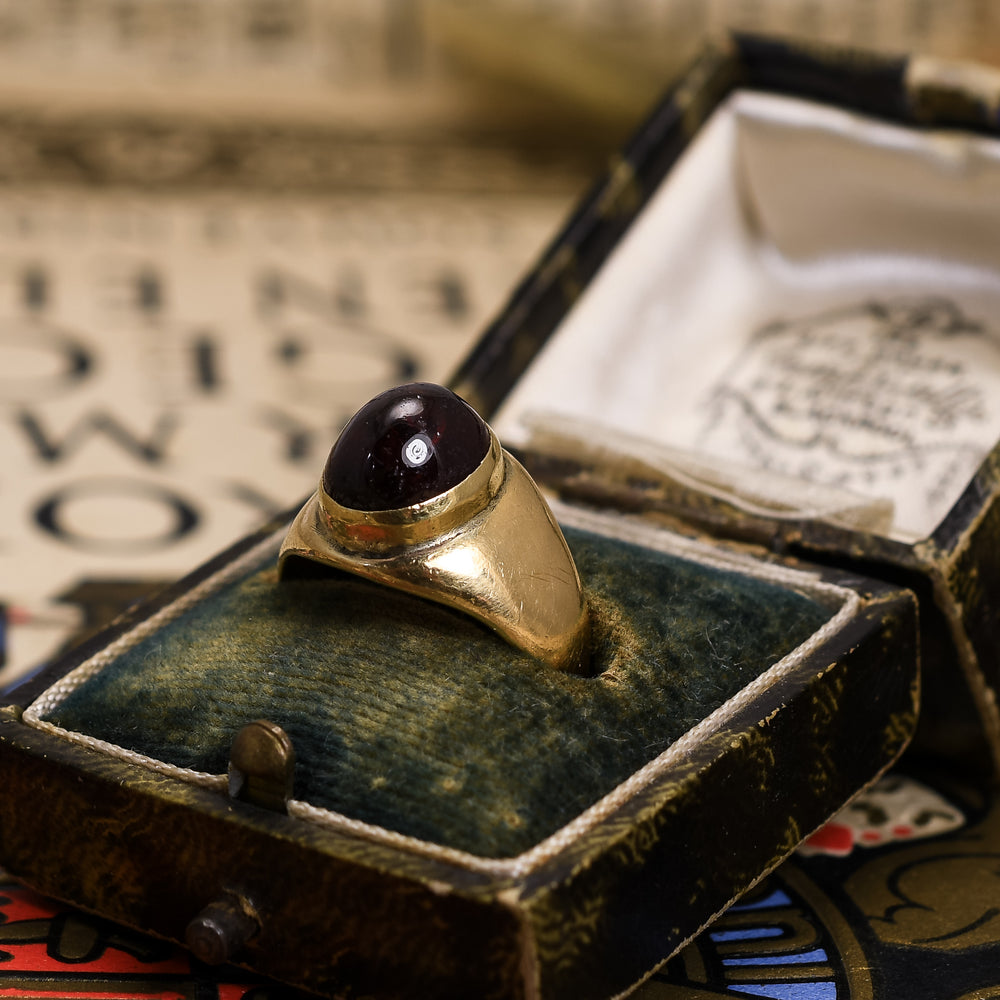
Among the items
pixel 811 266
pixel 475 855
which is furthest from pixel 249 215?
pixel 475 855

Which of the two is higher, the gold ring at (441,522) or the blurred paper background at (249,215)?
the gold ring at (441,522)

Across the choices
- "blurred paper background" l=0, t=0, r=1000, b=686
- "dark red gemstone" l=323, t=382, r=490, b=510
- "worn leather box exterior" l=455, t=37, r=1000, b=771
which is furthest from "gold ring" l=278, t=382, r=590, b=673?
"blurred paper background" l=0, t=0, r=1000, b=686

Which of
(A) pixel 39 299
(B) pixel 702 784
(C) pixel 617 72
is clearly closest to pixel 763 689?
(B) pixel 702 784

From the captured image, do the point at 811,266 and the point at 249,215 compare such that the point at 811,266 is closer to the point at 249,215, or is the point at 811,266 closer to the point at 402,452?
the point at 402,452

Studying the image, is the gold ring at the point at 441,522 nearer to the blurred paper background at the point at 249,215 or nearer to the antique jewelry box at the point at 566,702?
the antique jewelry box at the point at 566,702

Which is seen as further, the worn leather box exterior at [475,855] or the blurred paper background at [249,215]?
the blurred paper background at [249,215]

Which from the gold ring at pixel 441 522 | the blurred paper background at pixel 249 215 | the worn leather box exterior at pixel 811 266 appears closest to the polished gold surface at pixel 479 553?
the gold ring at pixel 441 522
